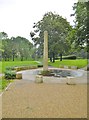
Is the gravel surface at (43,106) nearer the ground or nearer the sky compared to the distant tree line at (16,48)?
nearer the ground

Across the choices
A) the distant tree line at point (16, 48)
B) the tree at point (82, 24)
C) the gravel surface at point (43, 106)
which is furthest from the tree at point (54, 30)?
the gravel surface at point (43, 106)

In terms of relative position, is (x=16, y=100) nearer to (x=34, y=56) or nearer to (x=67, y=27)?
(x=67, y=27)

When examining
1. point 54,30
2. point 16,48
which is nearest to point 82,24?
point 54,30

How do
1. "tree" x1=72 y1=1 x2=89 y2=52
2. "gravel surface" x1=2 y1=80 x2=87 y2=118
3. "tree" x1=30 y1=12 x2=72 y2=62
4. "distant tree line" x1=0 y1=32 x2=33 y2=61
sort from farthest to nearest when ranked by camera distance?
"distant tree line" x1=0 y1=32 x2=33 y2=61
"tree" x1=30 y1=12 x2=72 y2=62
"tree" x1=72 y1=1 x2=89 y2=52
"gravel surface" x1=2 y1=80 x2=87 y2=118

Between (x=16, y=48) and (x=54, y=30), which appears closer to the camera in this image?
(x=54, y=30)

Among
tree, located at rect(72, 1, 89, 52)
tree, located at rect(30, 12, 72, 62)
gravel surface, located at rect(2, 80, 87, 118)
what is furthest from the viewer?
tree, located at rect(30, 12, 72, 62)

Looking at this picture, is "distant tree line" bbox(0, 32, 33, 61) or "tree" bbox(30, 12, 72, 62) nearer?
"tree" bbox(30, 12, 72, 62)

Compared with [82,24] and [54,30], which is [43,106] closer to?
[82,24]

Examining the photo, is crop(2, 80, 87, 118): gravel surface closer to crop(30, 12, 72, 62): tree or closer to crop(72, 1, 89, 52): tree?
crop(72, 1, 89, 52): tree

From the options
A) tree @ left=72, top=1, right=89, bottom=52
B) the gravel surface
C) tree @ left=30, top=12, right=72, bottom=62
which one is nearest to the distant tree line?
tree @ left=30, top=12, right=72, bottom=62

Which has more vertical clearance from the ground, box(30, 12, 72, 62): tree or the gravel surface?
box(30, 12, 72, 62): tree

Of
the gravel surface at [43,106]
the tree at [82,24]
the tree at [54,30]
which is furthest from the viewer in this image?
the tree at [54,30]

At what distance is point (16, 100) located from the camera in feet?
26.0

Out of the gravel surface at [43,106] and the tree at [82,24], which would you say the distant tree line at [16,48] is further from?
the gravel surface at [43,106]
